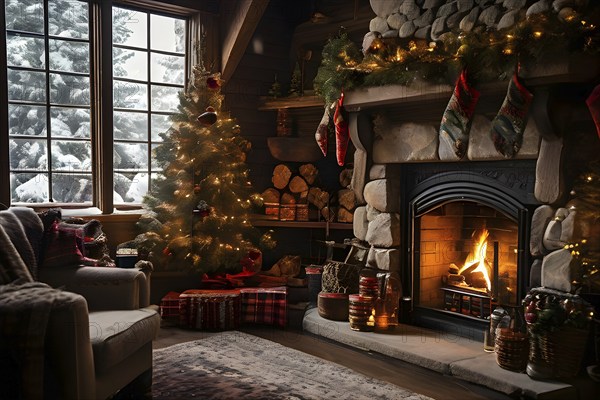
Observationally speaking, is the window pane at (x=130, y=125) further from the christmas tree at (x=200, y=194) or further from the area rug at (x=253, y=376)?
the area rug at (x=253, y=376)

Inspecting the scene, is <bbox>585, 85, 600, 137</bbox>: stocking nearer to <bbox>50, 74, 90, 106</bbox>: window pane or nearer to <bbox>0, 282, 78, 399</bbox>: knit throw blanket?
<bbox>0, 282, 78, 399</bbox>: knit throw blanket

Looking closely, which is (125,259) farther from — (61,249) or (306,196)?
(306,196)

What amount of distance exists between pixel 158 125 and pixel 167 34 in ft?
2.58

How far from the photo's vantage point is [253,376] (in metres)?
3.18

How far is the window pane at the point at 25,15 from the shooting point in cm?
442

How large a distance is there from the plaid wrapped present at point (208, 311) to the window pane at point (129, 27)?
7.16 feet

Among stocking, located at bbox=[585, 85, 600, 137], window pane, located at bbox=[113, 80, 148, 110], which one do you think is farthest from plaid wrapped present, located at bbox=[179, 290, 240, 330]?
stocking, located at bbox=[585, 85, 600, 137]

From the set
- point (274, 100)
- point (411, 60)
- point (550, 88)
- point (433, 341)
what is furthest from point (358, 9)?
point (433, 341)

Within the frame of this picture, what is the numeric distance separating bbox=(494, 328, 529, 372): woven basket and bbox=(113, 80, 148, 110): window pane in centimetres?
342

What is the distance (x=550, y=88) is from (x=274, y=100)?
2637mm

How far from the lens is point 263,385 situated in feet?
9.96

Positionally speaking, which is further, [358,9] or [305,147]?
[305,147]

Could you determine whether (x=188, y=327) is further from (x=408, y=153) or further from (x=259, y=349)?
(x=408, y=153)

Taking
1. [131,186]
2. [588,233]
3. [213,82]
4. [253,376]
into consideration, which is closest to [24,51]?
[131,186]
